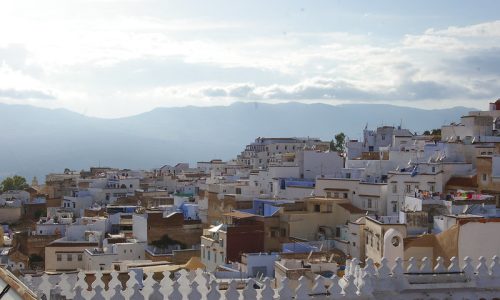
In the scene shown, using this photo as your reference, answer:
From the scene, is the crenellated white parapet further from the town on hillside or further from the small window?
the small window

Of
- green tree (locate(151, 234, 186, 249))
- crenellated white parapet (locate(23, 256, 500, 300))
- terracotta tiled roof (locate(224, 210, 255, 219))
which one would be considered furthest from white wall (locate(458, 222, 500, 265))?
green tree (locate(151, 234, 186, 249))

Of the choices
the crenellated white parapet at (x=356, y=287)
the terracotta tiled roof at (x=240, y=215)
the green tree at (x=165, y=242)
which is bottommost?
the green tree at (x=165, y=242)

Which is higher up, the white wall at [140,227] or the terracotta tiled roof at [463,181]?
the terracotta tiled roof at [463,181]

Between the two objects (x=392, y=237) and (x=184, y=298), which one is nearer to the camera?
(x=184, y=298)

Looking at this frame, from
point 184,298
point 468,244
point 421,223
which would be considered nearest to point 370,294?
point 184,298

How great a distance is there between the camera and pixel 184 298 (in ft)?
50.5

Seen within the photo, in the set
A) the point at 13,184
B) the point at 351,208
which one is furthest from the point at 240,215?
the point at 13,184

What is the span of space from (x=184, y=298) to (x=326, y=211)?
20.9 metres

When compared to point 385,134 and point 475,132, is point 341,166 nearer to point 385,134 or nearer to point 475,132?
point 475,132

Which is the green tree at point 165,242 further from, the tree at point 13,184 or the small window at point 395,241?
the tree at point 13,184

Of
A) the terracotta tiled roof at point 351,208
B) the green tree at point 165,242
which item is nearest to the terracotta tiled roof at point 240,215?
the green tree at point 165,242

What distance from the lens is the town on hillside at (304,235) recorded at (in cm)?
1605

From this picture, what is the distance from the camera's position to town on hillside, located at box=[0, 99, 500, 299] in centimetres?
1605

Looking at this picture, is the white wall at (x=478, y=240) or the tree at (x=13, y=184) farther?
the tree at (x=13, y=184)
